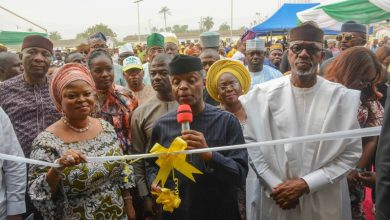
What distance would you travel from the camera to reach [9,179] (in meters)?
2.77

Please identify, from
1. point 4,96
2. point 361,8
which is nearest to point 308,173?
point 4,96

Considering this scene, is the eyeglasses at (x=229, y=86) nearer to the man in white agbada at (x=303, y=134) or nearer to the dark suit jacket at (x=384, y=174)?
the man in white agbada at (x=303, y=134)

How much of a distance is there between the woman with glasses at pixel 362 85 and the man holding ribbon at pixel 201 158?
4.27 ft

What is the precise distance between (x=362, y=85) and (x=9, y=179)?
119 inches

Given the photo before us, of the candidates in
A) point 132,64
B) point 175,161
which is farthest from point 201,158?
point 132,64

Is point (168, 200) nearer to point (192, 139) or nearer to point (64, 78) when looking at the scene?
point (192, 139)

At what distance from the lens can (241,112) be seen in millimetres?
3693

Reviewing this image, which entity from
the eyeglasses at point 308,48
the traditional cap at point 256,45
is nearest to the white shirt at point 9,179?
the eyeglasses at point 308,48

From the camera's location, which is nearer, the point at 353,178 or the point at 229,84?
the point at 353,178

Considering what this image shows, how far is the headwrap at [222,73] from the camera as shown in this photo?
3910 mm

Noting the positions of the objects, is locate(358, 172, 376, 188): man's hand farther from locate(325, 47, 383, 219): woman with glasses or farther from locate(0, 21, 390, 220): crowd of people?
locate(325, 47, 383, 219): woman with glasses

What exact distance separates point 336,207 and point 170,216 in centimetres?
122

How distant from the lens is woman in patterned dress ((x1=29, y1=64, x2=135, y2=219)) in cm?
243

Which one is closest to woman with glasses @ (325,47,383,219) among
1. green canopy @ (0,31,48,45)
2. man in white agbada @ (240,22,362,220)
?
man in white agbada @ (240,22,362,220)
